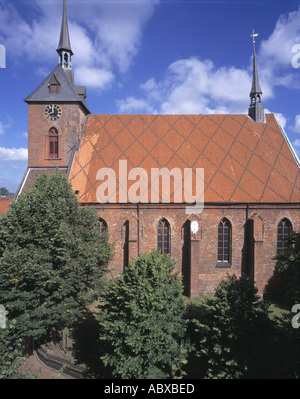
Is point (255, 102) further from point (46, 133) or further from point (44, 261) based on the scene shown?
point (44, 261)

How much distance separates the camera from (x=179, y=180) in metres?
18.2

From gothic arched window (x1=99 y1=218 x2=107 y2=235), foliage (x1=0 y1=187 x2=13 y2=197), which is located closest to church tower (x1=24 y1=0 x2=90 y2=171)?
gothic arched window (x1=99 y1=218 x2=107 y2=235)

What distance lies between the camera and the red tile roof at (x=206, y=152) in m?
17.9

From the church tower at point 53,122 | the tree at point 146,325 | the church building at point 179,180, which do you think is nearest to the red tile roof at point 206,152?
the church building at point 179,180

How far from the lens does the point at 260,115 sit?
2105 centimetres

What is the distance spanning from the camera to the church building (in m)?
17.5

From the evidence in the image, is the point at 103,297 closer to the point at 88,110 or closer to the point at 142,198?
A: the point at 142,198

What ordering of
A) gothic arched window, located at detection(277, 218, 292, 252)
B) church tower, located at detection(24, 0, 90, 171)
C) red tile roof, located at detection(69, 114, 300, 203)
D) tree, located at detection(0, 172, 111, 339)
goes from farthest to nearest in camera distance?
1. church tower, located at detection(24, 0, 90, 171)
2. red tile roof, located at detection(69, 114, 300, 203)
3. gothic arched window, located at detection(277, 218, 292, 252)
4. tree, located at detection(0, 172, 111, 339)

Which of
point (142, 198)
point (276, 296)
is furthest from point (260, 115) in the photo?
point (276, 296)

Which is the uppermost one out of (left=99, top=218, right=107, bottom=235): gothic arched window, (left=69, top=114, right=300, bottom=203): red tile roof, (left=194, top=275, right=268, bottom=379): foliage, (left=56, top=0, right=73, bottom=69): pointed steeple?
(left=56, top=0, right=73, bottom=69): pointed steeple

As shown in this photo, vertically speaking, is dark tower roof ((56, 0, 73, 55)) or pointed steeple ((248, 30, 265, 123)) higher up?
dark tower roof ((56, 0, 73, 55))

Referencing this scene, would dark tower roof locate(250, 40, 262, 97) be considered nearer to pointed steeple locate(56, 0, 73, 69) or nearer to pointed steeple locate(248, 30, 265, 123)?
pointed steeple locate(248, 30, 265, 123)

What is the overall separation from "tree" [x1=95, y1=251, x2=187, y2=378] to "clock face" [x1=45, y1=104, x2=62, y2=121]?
14.5m

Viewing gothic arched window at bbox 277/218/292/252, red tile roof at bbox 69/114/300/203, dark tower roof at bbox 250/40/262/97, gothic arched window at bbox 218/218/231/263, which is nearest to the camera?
gothic arched window at bbox 277/218/292/252
